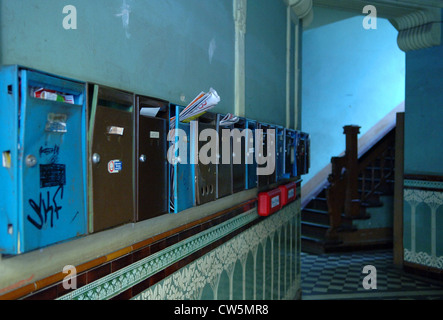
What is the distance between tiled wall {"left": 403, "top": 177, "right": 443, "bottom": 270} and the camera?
4.93m

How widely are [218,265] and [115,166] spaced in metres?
1.21

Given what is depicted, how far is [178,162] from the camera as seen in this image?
1512 mm

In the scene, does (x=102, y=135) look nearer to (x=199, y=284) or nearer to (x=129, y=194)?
(x=129, y=194)

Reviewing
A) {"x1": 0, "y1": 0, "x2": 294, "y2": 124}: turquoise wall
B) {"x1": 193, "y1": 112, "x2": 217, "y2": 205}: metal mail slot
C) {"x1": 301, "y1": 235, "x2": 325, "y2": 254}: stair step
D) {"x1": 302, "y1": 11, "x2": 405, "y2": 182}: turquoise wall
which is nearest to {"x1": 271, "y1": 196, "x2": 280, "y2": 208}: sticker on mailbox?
{"x1": 0, "y1": 0, "x2": 294, "y2": 124}: turquoise wall

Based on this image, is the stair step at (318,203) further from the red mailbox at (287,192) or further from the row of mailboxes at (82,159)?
the row of mailboxes at (82,159)

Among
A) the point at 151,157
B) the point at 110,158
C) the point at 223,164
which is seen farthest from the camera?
the point at 223,164

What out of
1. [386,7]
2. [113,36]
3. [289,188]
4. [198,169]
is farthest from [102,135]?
[386,7]

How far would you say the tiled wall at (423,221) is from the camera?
16.2ft

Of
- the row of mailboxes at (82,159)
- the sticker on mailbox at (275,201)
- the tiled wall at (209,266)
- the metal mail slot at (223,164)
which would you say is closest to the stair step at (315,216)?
the tiled wall at (209,266)

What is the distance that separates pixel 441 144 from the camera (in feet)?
15.9

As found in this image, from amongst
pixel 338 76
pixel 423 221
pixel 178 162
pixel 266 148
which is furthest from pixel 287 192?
pixel 338 76

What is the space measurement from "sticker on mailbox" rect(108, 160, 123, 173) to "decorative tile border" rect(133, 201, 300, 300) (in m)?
0.52

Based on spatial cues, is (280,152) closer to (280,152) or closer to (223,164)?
(280,152)

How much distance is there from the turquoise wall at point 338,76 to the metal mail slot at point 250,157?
5.49 m
